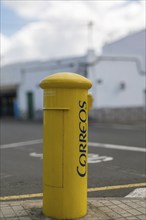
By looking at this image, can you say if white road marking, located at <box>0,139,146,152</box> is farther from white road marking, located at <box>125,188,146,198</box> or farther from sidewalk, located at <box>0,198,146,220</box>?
sidewalk, located at <box>0,198,146,220</box>

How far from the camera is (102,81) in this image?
2572 cm

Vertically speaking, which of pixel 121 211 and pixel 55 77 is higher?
pixel 55 77

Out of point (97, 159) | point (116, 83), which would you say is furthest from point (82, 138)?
point (116, 83)

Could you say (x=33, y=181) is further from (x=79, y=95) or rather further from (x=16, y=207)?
(x=79, y=95)

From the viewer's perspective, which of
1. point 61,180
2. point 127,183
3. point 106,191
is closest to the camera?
point 61,180

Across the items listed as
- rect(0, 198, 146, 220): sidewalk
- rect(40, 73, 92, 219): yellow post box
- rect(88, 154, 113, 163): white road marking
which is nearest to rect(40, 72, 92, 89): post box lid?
rect(40, 73, 92, 219): yellow post box

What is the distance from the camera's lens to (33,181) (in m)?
7.32

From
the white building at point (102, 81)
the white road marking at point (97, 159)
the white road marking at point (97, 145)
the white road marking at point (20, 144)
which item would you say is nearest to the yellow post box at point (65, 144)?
the white road marking at point (97, 159)

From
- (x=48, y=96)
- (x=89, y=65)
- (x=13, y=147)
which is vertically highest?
(x=89, y=65)

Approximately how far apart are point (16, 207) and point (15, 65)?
91.5 ft

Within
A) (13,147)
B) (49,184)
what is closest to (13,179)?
(49,184)

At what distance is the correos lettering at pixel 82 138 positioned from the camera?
4758mm

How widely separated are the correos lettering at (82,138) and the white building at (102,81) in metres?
20.3

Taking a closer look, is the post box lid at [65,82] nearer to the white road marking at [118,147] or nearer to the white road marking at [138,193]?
the white road marking at [138,193]
